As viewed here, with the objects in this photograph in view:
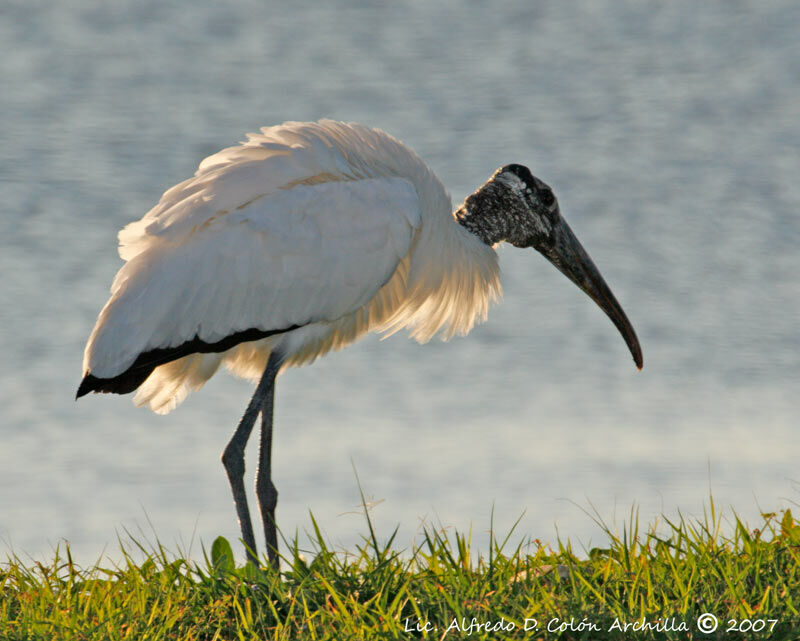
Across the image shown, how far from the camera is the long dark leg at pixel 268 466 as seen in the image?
17.1ft

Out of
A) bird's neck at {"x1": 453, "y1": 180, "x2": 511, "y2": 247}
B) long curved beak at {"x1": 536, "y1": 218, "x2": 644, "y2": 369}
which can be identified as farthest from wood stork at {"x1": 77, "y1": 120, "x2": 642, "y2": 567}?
long curved beak at {"x1": 536, "y1": 218, "x2": 644, "y2": 369}

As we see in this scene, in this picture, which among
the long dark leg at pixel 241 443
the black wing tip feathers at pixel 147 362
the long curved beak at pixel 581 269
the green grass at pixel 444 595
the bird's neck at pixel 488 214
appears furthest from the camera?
the long curved beak at pixel 581 269

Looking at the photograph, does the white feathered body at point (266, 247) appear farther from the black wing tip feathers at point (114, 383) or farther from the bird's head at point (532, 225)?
the bird's head at point (532, 225)

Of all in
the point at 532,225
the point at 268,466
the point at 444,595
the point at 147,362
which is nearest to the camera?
the point at 444,595

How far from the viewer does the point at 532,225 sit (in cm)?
620

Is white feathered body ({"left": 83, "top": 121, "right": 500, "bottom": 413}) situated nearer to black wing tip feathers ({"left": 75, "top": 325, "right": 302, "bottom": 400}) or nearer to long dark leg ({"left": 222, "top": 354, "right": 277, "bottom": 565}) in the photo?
black wing tip feathers ({"left": 75, "top": 325, "right": 302, "bottom": 400})

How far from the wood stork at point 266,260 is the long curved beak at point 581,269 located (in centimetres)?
102

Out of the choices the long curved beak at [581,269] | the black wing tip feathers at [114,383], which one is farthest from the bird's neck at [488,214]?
the black wing tip feathers at [114,383]

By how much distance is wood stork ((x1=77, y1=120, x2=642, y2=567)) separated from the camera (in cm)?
492

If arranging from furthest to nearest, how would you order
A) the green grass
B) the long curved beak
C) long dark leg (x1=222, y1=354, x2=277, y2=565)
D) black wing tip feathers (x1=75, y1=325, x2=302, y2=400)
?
the long curved beak, long dark leg (x1=222, y1=354, x2=277, y2=565), black wing tip feathers (x1=75, y1=325, x2=302, y2=400), the green grass

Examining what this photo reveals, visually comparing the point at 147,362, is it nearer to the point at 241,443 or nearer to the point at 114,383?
the point at 114,383

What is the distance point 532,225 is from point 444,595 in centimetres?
310

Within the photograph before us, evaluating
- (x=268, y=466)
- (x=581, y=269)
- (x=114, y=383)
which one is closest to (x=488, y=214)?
(x=581, y=269)

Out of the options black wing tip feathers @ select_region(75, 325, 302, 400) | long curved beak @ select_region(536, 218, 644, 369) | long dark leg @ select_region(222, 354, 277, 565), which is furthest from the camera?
long curved beak @ select_region(536, 218, 644, 369)
